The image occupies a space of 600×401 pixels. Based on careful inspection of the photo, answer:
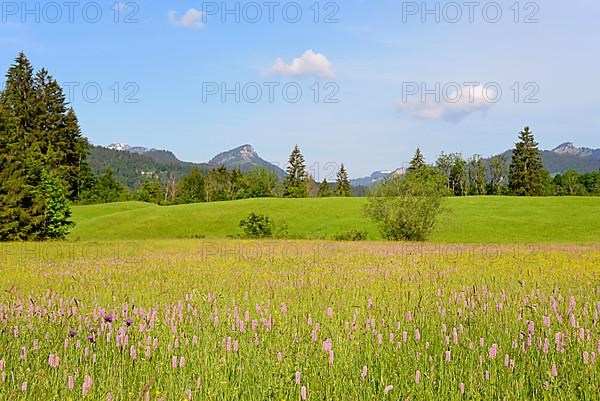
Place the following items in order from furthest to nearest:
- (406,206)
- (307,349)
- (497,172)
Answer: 1. (497,172)
2. (406,206)
3. (307,349)

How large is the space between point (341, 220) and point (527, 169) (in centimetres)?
5358

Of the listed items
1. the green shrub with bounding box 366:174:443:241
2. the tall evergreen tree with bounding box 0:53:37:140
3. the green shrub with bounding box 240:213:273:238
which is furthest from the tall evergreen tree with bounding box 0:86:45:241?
the tall evergreen tree with bounding box 0:53:37:140

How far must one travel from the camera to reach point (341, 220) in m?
64.1

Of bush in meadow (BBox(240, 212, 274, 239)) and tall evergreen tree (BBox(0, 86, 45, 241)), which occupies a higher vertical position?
tall evergreen tree (BBox(0, 86, 45, 241))

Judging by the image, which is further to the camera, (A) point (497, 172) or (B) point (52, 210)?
(A) point (497, 172)

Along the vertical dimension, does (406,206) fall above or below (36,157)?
A: below

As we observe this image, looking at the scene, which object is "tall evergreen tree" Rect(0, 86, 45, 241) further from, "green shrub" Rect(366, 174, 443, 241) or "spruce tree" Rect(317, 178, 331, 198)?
"spruce tree" Rect(317, 178, 331, 198)

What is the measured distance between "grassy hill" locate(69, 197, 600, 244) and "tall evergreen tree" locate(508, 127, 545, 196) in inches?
1054

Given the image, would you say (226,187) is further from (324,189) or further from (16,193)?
(16,193)

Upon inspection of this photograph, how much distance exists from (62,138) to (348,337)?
88.6 m

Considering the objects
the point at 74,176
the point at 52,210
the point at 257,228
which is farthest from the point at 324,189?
the point at 52,210

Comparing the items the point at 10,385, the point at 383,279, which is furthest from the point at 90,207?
the point at 10,385

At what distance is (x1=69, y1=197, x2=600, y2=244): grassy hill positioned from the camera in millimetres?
53250

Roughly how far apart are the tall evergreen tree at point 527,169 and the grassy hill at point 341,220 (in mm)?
26778
